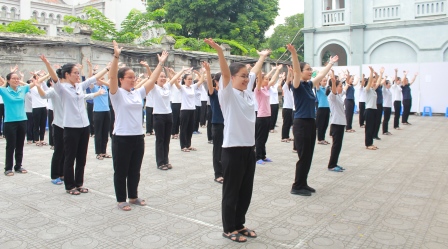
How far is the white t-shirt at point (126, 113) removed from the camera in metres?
5.19

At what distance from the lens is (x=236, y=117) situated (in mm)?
4258

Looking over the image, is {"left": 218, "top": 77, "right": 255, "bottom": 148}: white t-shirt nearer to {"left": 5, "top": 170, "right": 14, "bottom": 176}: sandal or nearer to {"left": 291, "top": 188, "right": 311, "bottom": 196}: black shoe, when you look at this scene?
{"left": 291, "top": 188, "right": 311, "bottom": 196}: black shoe

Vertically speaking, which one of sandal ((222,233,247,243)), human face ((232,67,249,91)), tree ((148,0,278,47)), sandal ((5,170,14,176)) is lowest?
sandal ((222,233,247,243))

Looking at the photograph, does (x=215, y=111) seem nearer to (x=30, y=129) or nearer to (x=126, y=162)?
(x=126, y=162)

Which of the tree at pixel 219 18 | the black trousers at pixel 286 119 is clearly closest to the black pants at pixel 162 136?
the black trousers at pixel 286 119

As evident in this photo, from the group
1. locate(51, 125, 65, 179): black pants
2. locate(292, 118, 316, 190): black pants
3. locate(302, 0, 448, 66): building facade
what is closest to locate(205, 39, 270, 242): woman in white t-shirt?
locate(292, 118, 316, 190): black pants

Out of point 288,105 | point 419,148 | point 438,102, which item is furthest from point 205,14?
point 419,148

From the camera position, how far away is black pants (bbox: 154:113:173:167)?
25.1 ft

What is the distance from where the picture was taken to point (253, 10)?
29.8 m

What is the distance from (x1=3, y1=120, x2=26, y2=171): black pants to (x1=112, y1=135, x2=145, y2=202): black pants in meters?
3.01

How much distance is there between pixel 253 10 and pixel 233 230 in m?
27.4

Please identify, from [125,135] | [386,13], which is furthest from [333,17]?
[125,135]

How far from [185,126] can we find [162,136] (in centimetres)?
186

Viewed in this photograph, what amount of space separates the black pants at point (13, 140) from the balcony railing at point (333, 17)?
59.8 ft
